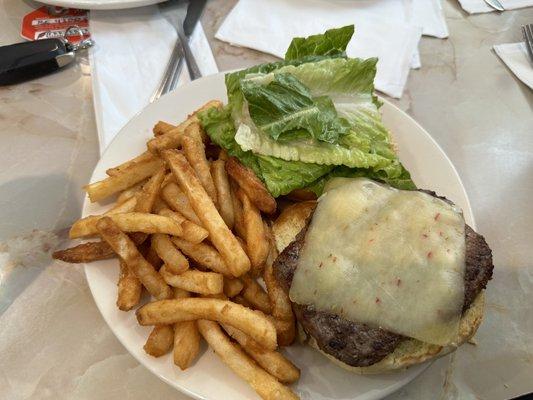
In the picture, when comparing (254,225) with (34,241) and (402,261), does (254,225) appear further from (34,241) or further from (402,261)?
(34,241)

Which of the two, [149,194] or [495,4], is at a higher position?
[149,194]

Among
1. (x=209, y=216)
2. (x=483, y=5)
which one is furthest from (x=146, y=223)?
(x=483, y=5)

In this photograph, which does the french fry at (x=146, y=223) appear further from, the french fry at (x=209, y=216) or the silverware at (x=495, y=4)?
the silverware at (x=495, y=4)

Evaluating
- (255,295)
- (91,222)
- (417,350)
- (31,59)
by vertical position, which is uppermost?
(31,59)

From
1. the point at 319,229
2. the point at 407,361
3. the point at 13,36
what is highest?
the point at 13,36

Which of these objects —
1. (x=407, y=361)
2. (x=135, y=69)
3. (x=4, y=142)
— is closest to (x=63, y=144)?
(x=4, y=142)

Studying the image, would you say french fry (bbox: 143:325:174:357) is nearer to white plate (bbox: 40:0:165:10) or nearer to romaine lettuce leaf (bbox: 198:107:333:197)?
romaine lettuce leaf (bbox: 198:107:333:197)

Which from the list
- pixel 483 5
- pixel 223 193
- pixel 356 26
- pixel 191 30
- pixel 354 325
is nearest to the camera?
pixel 354 325

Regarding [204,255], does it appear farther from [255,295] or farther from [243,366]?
[243,366]
